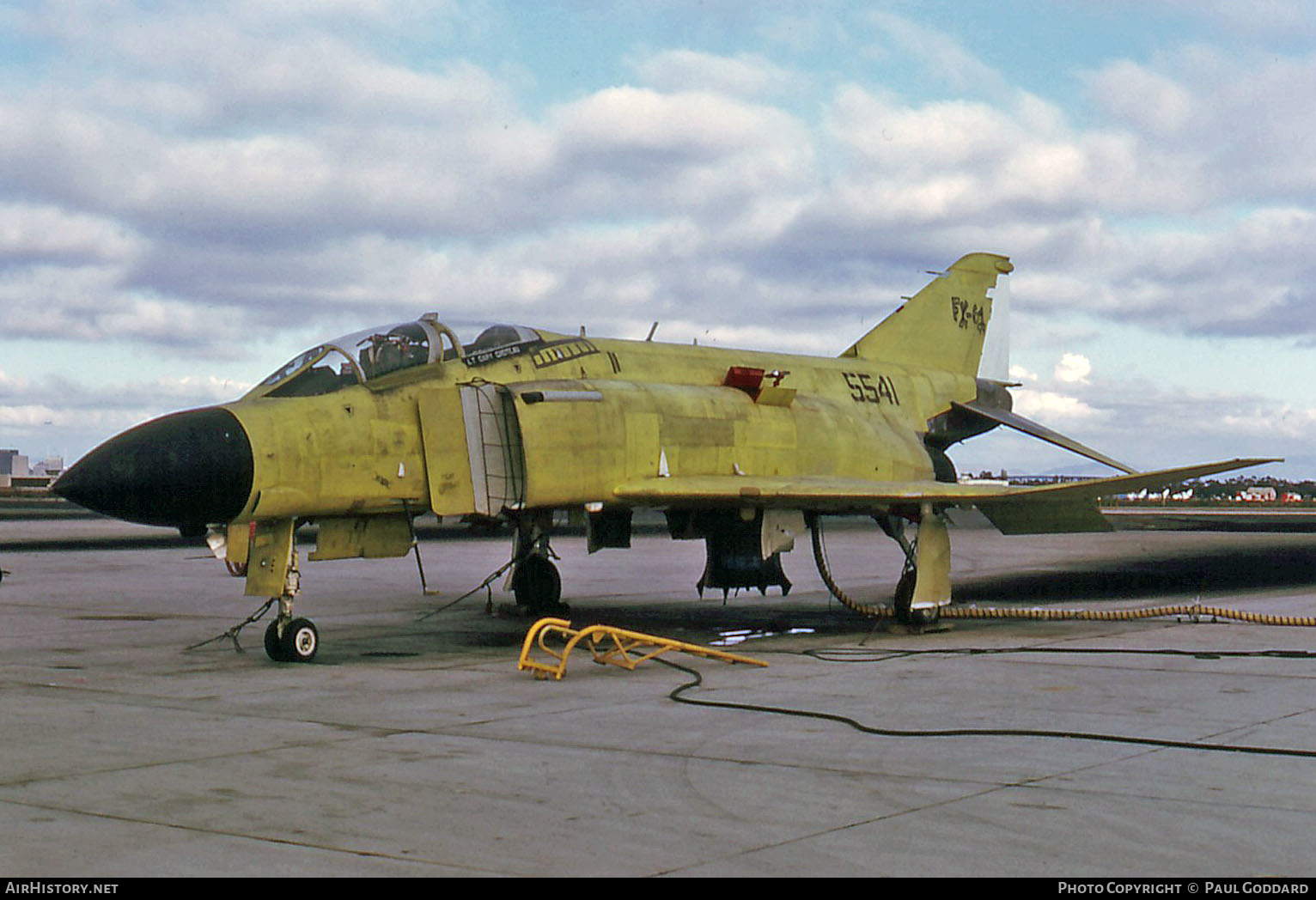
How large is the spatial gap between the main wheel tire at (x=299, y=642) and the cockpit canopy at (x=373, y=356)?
2.02 metres

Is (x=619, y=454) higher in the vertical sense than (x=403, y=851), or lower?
higher

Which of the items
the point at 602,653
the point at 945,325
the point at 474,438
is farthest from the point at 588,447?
the point at 945,325

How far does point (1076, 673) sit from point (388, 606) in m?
9.54

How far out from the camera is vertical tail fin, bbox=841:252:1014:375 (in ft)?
63.3

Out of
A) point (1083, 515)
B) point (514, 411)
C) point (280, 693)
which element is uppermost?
point (514, 411)

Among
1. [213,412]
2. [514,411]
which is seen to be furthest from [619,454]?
[213,412]

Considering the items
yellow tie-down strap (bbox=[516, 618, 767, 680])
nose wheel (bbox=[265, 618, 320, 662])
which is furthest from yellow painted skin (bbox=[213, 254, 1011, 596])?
yellow tie-down strap (bbox=[516, 618, 767, 680])

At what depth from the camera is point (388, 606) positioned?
1702 cm

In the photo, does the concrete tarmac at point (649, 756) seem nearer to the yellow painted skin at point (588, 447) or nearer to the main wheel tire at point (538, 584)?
the main wheel tire at point (538, 584)

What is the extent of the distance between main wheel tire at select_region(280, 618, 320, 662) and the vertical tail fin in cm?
1015

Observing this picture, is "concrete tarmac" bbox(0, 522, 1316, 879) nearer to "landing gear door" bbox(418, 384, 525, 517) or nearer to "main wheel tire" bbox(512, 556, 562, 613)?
"main wheel tire" bbox(512, 556, 562, 613)

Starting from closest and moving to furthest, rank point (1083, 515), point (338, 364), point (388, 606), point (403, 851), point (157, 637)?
point (403, 851)
point (338, 364)
point (157, 637)
point (1083, 515)
point (388, 606)

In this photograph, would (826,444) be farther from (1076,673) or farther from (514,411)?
(1076,673)

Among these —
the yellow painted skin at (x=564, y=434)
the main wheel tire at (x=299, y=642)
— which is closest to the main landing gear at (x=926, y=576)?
the yellow painted skin at (x=564, y=434)
